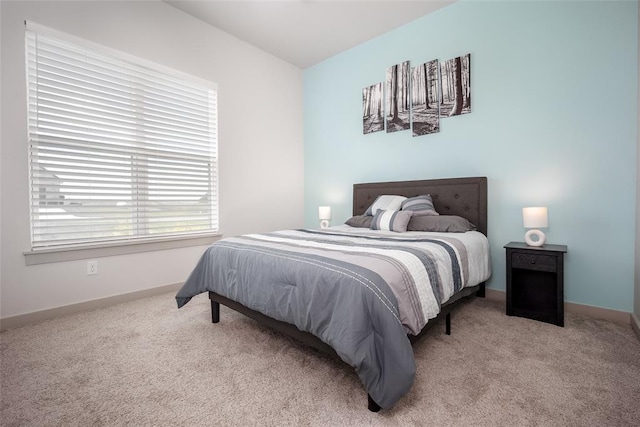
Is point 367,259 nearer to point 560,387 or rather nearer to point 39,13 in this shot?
point 560,387

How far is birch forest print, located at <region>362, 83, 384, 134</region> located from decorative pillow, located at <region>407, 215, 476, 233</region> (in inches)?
55.5

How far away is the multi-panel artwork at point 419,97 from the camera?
9.82 ft

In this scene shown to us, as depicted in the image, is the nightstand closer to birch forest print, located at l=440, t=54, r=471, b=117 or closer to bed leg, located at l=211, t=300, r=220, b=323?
birch forest print, located at l=440, t=54, r=471, b=117

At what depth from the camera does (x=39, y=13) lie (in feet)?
7.48

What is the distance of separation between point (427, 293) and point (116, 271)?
2738 mm

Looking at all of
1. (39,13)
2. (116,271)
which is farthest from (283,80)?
(116,271)

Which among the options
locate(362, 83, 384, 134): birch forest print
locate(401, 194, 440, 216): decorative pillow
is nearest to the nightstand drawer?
locate(401, 194, 440, 216): decorative pillow

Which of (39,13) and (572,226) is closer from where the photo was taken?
(39,13)

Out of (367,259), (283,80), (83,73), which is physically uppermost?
(283,80)

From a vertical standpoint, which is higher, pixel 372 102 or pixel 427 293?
pixel 372 102

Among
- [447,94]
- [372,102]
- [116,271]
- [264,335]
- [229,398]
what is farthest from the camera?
[372,102]

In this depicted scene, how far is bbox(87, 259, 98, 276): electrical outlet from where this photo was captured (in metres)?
2.55

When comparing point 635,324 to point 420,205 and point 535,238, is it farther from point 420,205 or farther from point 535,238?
point 420,205

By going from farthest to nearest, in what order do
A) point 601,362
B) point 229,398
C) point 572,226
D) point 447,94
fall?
point 447,94 < point 572,226 < point 601,362 < point 229,398
